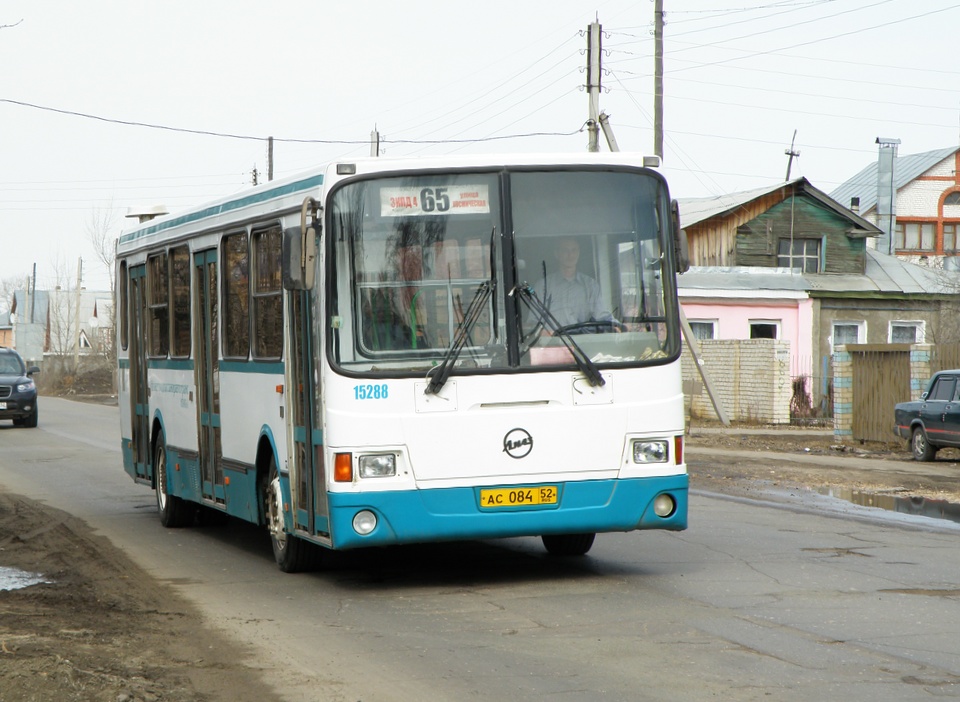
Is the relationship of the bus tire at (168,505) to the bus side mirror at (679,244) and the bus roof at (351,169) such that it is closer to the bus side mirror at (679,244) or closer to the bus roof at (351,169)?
the bus roof at (351,169)

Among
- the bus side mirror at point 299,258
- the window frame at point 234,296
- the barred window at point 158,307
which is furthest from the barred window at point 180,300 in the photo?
the bus side mirror at point 299,258

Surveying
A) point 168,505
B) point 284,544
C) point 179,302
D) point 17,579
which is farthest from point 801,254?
point 17,579

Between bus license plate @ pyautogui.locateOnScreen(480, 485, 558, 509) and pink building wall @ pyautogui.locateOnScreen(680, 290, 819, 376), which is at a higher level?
pink building wall @ pyautogui.locateOnScreen(680, 290, 819, 376)

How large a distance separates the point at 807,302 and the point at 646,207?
3488 cm

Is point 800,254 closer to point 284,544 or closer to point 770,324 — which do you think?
point 770,324

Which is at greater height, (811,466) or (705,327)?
(705,327)

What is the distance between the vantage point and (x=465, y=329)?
30.7 ft

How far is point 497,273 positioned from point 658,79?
79.4ft

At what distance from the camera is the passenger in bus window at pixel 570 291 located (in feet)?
31.2

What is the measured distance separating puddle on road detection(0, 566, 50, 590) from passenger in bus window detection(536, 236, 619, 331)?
4125 mm

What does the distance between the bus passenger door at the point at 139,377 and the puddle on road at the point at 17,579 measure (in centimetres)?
351

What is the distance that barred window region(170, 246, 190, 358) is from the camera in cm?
1277

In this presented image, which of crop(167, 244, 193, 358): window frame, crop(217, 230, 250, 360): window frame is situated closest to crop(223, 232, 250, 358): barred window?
crop(217, 230, 250, 360): window frame

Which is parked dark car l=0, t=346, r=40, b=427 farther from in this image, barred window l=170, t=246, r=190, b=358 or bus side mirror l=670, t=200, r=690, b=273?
bus side mirror l=670, t=200, r=690, b=273
